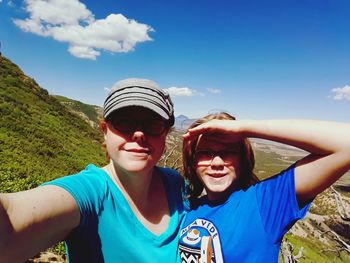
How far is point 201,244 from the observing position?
2260 mm

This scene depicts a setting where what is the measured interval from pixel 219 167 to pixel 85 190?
1286mm

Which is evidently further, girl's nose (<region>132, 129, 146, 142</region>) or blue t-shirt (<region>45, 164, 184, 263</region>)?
girl's nose (<region>132, 129, 146, 142</region>)

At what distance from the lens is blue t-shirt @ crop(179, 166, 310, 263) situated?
2125 millimetres

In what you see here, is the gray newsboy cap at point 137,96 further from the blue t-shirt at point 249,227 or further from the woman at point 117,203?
the blue t-shirt at point 249,227

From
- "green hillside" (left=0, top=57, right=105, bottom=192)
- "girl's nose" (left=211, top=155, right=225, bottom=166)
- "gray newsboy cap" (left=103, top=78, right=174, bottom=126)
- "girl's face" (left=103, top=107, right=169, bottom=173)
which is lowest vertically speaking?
"green hillside" (left=0, top=57, right=105, bottom=192)

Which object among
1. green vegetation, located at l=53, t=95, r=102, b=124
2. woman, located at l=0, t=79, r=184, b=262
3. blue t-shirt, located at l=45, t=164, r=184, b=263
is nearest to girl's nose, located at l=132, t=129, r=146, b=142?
woman, located at l=0, t=79, r=184, b=262

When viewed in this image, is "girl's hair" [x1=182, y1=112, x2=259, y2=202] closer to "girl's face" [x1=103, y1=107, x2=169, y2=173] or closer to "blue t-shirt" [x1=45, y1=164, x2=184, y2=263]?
"girl's face" [x1=103, y1=107, x2=169, y2=173]

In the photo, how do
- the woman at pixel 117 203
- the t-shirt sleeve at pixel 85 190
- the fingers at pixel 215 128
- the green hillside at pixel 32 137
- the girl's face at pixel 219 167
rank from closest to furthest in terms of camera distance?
the woman at pixel 117 203 < the t-shirt sleeve at pixel 85 190 < the fingers at pixel 215 128 < the girl's face at pixel 219 167 < the green hillside at pixel 32 137

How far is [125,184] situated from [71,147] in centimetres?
1986

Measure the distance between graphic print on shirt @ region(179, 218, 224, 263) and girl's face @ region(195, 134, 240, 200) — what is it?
1.08 ft

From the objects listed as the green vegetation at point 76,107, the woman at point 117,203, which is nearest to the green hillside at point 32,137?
the woman at point 117,203

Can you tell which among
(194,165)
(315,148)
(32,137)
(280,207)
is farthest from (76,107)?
(315,148)

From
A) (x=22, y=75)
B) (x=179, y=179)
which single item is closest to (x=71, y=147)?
(x=22, y=75)

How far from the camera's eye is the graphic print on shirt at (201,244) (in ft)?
7.26
